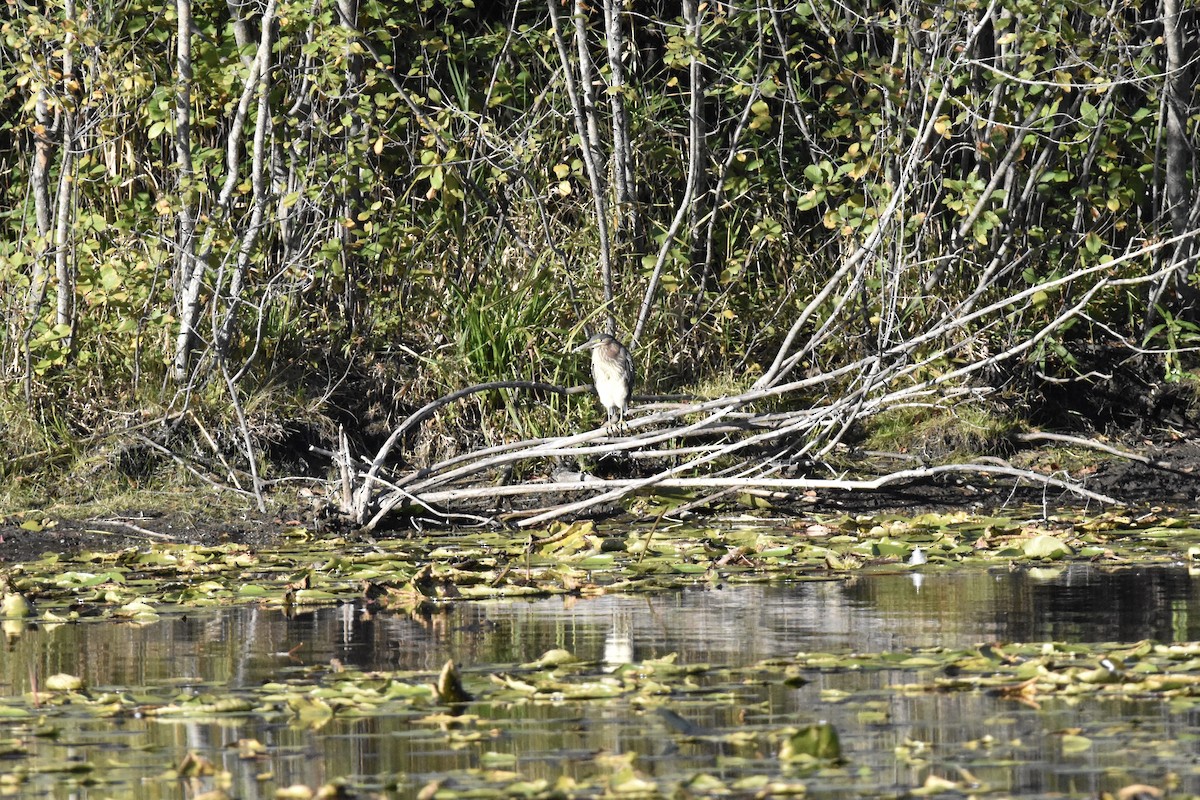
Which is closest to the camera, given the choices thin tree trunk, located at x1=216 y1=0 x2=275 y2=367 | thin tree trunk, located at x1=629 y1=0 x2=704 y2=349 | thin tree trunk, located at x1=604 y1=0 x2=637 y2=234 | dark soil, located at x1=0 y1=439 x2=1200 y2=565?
dark soil, located at x1=0 y1=439 x2=1200 y2=565

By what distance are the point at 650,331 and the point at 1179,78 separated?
385 centimetres

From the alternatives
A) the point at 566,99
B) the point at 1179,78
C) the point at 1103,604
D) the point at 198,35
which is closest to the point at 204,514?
the point at 198,35

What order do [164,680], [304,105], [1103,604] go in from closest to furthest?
[164,680], [1103,604], [304,105]

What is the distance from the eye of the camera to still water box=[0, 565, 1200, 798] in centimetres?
412

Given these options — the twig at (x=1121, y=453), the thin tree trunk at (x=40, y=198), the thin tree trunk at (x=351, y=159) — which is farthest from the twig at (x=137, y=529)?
the twig at (x=1121, y=453)

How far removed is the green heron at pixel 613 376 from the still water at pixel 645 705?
9.16ft

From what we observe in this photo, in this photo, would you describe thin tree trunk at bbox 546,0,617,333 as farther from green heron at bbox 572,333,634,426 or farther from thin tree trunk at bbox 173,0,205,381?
thin tree trunk at bbox 173,0,205,381

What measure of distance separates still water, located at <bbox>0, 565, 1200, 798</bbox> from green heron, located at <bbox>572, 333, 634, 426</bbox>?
279 cm

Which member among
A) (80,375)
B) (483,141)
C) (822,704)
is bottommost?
(822,704)

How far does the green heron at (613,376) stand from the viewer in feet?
32.5

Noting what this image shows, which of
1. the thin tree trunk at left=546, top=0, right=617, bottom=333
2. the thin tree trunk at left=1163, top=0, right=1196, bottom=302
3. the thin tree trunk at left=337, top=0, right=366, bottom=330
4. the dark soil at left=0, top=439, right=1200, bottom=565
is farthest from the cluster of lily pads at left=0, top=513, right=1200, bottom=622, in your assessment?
the thin tree trunk at left=1163, top=0, right=1196, bottom=302

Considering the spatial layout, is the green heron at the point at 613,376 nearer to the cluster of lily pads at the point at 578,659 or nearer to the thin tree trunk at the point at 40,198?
the cluster of lily pads at the point at 578,659

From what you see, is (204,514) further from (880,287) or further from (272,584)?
(880,287)

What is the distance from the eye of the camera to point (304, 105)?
37.0 feet
